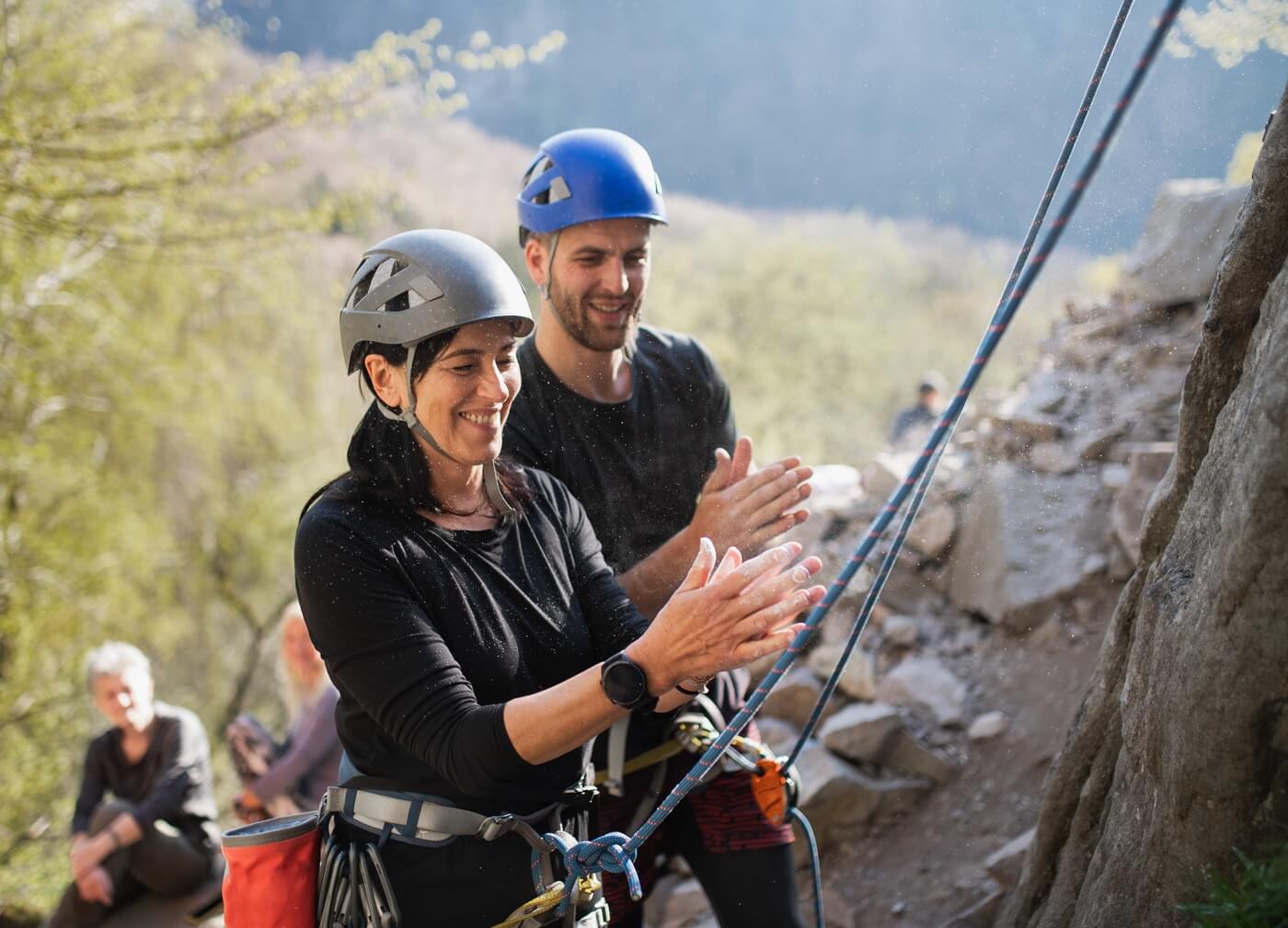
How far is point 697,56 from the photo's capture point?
26781mm

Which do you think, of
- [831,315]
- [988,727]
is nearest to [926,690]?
[988,727]

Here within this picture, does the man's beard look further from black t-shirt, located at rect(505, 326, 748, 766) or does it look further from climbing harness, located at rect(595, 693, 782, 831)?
climbing harness, located at rect(595, 693, 782, 831)

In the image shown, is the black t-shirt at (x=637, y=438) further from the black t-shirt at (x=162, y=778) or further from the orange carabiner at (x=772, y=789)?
the black t-shirt at (x=162, y=778)

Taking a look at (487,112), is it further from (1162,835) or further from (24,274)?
(1162,835)

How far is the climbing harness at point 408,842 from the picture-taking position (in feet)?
7.47

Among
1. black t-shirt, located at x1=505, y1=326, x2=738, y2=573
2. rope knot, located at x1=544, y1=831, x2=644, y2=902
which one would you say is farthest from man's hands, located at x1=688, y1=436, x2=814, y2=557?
rope knot, located at x1=544, y1=831, x2=644, y2=902

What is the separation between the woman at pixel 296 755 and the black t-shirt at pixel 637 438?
2445mm

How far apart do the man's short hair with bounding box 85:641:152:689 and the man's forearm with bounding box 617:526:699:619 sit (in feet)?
12.6

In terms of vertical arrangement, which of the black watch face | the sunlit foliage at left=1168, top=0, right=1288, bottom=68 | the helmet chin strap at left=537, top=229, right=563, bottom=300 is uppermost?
the sunlit foliage at left=1168, top=0, right=1288, bottom=68

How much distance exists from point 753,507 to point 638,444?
478 mm

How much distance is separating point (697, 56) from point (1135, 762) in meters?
26.5

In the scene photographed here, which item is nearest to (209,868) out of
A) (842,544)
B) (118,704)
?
(118,704)

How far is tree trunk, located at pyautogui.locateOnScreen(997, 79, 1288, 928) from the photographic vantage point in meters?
1.98

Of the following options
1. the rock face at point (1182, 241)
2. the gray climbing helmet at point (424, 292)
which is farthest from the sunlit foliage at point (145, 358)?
the rock face at point (1182, 241)
